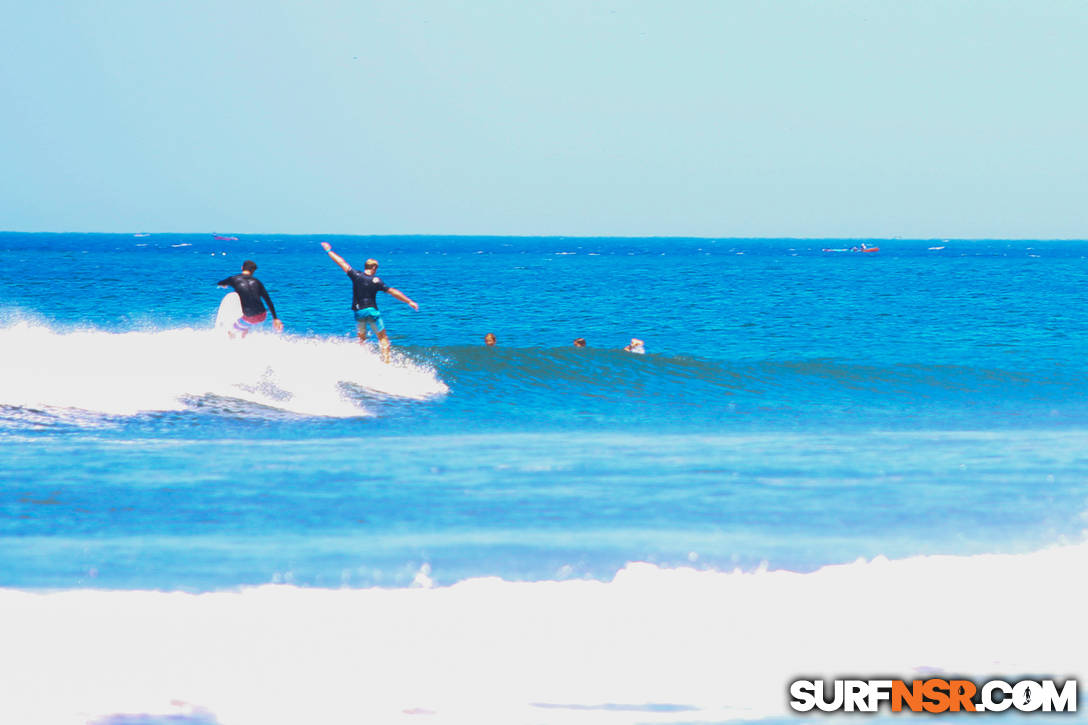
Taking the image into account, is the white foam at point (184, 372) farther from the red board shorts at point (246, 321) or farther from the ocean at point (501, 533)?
the red board shorts at point (246, 321)

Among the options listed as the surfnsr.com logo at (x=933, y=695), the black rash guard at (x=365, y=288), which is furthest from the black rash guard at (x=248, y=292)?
the surfnsr.com logo at (x=933, y=695)

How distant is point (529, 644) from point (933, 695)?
2.17m

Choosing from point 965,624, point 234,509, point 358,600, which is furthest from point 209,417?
point 965,624

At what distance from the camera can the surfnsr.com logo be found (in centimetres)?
528

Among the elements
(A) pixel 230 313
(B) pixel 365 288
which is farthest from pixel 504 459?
(A) pixel 230 313

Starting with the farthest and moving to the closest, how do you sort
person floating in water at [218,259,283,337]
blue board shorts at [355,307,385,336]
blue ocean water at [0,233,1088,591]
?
blue board shorts at [355,307,385,336]
person floating in water at [218,259,283,337]
blue ocean water at [0,233,1088,591]

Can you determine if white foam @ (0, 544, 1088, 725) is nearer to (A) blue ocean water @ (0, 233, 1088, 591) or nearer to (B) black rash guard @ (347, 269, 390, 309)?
A: (A) blue ocean water @ (0, 233, 1088, 591)

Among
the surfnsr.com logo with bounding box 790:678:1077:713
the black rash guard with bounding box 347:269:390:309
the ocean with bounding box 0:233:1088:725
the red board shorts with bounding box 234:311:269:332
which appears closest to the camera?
the surfnsr.com logo with bounding box 790:678:1077:713

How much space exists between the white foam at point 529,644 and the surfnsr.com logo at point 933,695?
149 millimetres

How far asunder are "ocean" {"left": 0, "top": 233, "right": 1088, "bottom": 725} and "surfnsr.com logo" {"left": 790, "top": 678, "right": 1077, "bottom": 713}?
0.42 feet

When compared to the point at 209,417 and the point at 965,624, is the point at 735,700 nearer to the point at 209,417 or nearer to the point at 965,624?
the point at 965,624

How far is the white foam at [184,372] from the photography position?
623 inches

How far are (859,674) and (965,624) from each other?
122 cm

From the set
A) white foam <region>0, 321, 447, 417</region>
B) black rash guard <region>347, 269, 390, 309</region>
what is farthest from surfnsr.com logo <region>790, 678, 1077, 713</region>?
black rash guard <region>347, 269, 390, 309</region>
